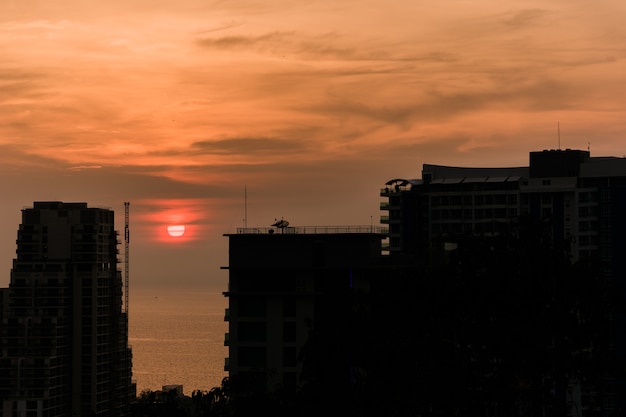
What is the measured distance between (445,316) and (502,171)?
133245 millimetres

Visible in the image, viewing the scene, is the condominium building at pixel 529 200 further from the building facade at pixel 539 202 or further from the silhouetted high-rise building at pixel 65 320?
the silhouetted high-rise building at pixel 65 320

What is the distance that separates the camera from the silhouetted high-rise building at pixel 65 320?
157500 mm

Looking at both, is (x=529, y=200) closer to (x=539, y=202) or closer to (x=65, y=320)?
(x=539, y=202)

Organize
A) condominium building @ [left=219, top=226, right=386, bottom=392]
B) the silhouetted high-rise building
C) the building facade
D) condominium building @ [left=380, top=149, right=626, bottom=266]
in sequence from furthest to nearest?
the silhouetted high-rise building < condominium building @ [left=380, top=149, right=626, bottom=266] < the building facade < condominium building @ [left=219, top=226, right=386, bottom=392]

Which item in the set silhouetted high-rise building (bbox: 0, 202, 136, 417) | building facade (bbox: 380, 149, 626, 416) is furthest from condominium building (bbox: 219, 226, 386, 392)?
silhouetted high-rise building (bbox: 0, 202, 136, 417)

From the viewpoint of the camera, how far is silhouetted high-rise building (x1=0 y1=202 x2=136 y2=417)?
517ft

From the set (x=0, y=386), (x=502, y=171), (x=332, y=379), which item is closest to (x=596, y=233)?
(x=502, y=171)

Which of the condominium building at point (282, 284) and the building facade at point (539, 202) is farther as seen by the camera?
the building facade at point (539, 202)

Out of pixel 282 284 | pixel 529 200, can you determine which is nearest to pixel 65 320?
pixel 529 200

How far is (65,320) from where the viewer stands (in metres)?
171

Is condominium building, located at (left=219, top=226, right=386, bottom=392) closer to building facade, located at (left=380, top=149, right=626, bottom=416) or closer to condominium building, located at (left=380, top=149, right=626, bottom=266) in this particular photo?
building facade, located at (left=380, top=149, right=626, bottom=416)

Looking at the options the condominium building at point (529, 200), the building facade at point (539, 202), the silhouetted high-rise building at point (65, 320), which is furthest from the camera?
the silhouetted high-rise building at point (65, 320)

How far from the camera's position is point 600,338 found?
25812mm

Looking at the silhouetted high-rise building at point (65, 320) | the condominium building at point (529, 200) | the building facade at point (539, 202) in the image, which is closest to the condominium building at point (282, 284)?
the building facade at point (539, 202)
